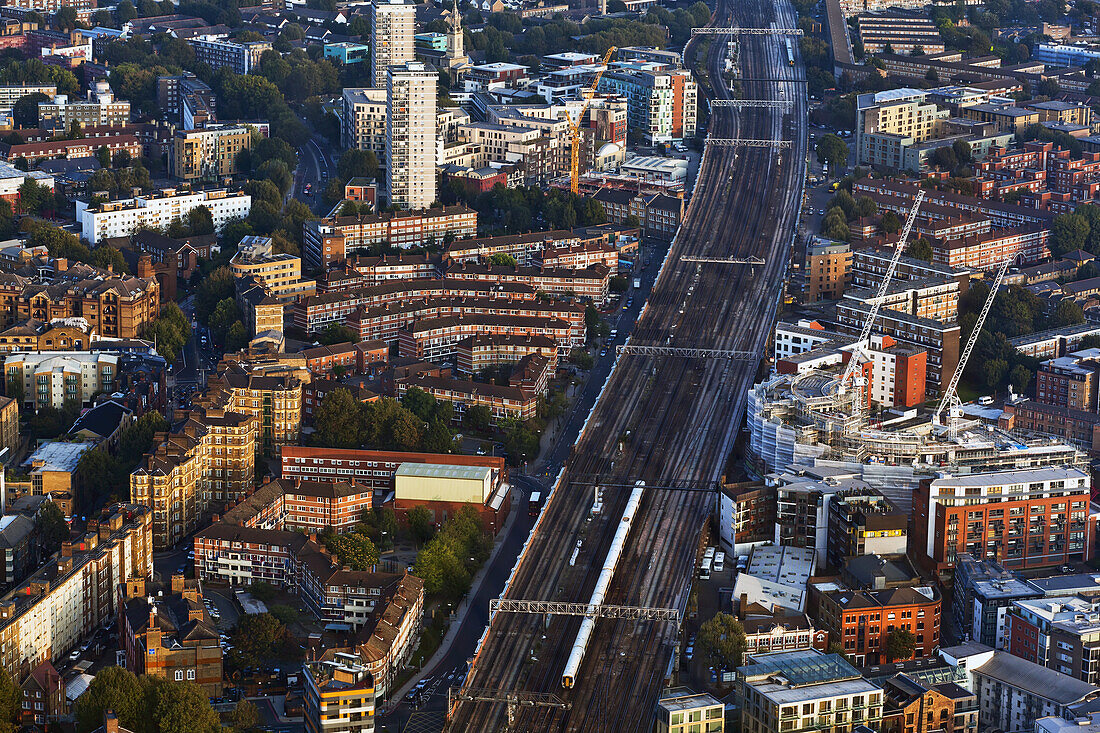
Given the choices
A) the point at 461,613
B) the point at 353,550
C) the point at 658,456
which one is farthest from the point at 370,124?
the point at 461,613

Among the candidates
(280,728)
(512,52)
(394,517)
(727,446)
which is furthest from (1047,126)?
(280,728)

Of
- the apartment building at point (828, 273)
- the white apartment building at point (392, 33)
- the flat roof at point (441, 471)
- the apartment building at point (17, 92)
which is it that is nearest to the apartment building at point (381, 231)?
the apartment building at point (828, 273)

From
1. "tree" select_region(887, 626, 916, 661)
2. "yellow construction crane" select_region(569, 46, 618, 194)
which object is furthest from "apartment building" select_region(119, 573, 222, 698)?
"yellow construction crane" select_region(569, 46, 618, 194)

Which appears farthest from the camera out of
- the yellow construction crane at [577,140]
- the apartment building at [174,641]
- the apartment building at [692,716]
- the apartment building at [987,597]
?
the yellow construction crane at [577,140]

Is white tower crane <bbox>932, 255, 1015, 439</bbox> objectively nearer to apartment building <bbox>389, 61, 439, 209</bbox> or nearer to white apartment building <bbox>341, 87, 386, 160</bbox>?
apartment building <bbox>389, 61, 439, 209</bbox>

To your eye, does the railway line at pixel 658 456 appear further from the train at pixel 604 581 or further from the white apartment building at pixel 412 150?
the white apartment building at pixel 412 150

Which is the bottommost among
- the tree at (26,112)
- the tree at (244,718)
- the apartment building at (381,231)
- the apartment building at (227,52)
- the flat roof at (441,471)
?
the tree at (244,718)

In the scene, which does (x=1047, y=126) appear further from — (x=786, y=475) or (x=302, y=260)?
(x=786, y=475)
